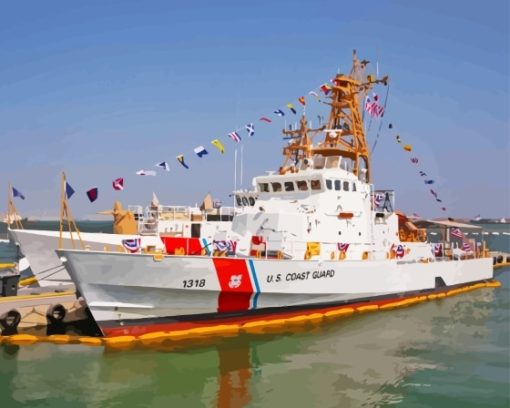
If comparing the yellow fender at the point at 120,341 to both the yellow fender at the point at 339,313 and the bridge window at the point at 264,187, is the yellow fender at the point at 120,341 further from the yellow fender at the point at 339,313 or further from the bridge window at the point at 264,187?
the bridge window at the point at 264,187

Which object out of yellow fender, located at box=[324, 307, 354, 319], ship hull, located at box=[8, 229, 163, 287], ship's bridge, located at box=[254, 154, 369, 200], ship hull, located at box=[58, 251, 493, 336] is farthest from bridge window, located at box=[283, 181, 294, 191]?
ship hull, located at box=[8, 229, 163, 287]

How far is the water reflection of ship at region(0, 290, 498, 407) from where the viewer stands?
10094 mm

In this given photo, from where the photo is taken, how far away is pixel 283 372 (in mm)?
11484

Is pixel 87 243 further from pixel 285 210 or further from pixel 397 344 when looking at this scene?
pixel 397 344

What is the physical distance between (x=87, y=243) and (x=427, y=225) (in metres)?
19.1

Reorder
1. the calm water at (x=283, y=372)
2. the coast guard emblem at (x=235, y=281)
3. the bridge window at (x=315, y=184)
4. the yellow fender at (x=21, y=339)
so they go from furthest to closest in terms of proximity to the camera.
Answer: the bridge window at (x=315, y=184) → the coast guard emblem at (x=235, y=281) → the yellow fender at (x=21, y=339) → the calm water at (x=283, y=372)

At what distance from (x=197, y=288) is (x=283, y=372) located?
3707 millimetres

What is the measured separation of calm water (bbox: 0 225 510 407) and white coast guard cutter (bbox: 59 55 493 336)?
4.05 feet

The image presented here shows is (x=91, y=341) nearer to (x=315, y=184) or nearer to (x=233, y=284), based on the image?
(x=233, y=284)

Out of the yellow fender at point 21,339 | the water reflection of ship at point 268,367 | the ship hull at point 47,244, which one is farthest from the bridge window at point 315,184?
the yellow fender at point 21,339

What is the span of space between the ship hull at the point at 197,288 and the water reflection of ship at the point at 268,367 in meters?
1.00

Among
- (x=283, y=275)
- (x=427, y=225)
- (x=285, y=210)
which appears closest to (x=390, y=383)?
(x=283, y=275)

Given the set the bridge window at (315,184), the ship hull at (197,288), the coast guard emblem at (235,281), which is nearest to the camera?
the ship hull at (197,288)

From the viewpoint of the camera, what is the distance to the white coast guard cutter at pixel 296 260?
13.3 metres
